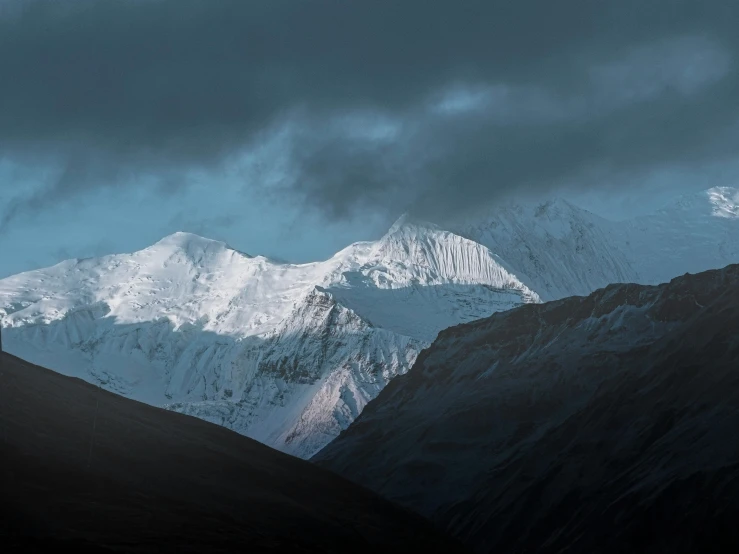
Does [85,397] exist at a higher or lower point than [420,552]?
higher

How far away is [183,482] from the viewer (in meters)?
157

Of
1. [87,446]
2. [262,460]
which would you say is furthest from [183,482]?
[262,460]

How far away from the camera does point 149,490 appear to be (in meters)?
147

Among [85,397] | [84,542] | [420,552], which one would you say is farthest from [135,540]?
[85,397]

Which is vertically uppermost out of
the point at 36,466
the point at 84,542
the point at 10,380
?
the point at 10,380

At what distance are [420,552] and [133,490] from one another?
38818 millimetres

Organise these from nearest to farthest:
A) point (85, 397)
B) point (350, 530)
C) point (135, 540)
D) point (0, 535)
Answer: point (0, 535) → point (135, 540) → point (350, 530) → point (85, 397)

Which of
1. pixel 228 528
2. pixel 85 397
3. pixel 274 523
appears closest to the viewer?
pixel 228 528

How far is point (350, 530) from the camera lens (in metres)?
159

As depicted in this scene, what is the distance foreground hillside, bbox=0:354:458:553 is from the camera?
123250 mm

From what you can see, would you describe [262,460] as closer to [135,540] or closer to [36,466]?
[36,466]

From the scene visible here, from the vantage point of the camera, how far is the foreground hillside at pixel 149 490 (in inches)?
4852

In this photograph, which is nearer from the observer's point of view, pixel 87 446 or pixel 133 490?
pixel 133 490

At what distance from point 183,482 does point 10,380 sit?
3224 cm
